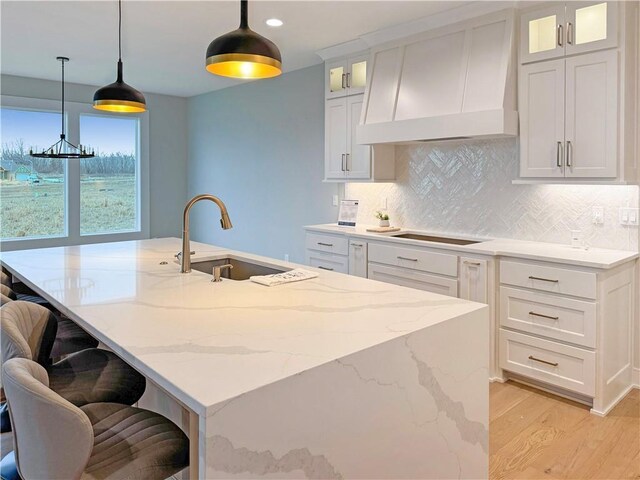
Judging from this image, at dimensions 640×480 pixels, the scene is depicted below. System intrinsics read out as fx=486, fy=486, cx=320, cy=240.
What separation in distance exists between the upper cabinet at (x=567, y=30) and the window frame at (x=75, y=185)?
209 inches

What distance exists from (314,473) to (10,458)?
167cm

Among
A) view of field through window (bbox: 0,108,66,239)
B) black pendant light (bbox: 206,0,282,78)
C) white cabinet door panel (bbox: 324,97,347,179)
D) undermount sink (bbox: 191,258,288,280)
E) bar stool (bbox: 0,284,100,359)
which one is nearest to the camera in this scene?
black pendant light (bbox: 206,0,282,78)

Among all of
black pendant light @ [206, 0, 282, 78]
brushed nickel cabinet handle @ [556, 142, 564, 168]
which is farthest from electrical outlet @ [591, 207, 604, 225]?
black pendant light @ [206, 0, 282, 78]

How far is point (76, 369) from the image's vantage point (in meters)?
1.99

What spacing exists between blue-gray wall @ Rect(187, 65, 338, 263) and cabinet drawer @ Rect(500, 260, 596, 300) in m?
2.30

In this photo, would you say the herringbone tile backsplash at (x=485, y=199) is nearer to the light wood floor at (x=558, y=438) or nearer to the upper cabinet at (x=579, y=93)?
the upper cabinet at (x=579, y=93)

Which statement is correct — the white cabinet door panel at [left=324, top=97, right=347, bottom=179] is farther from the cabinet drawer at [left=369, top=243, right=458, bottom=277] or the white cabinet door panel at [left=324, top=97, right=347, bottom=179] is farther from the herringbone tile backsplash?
the cabinet drawer at [left=369, top=243, right=458, bottom=277]

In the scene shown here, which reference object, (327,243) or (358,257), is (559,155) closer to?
(358,257)

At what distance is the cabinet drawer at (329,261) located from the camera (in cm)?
433

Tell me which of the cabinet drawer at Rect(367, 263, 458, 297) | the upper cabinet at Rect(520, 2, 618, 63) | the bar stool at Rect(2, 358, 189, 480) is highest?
the upper cabinet at Rect(520, 2, 618, 63)

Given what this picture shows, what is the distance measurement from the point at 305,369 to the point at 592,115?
268 cm

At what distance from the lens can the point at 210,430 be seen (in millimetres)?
1067

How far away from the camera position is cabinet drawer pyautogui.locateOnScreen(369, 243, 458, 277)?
350 centimetres

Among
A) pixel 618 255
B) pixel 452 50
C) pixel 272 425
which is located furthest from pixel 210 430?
pixel 452 50
